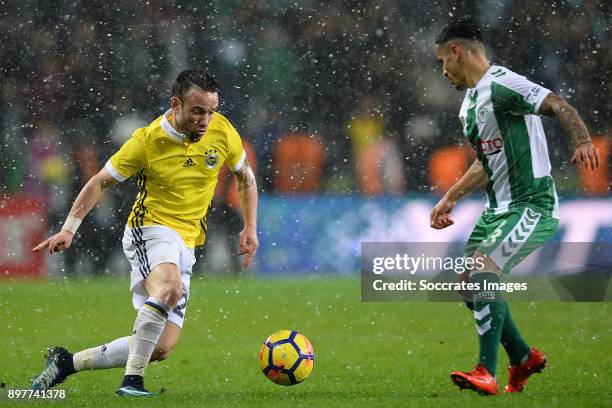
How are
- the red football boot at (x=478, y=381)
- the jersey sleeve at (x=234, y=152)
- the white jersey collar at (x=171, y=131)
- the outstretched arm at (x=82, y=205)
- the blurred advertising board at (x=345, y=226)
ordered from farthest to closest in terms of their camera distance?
1. the blurred advertising board at (x=345, y=226)
2. the jersey sleeve at (x=234, y=152)
3. the white jersey collar at (x=171, y=131)
4. the outstretched arm at (x=82, y=205)
5. the red football boot at (x=478, y=381)

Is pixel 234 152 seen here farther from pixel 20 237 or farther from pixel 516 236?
pixel 20 237

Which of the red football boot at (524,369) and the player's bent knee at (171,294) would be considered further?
the red football boot at (524,369)

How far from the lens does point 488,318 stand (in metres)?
5.29

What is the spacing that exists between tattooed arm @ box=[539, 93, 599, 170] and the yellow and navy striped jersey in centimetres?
184

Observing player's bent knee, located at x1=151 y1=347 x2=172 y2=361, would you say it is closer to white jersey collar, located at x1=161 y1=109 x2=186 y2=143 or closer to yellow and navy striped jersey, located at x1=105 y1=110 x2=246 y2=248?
yellow and navy striped jersey, located at x1=105 y1=110 x2=246 y2=248

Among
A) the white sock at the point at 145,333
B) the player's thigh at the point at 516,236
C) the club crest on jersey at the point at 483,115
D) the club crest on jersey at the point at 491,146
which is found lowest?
the white sock at the point at 145,333

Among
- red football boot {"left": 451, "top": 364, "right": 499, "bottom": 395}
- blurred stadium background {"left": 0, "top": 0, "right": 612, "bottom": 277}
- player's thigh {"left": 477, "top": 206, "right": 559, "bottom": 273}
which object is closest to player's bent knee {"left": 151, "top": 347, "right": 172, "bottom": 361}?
red football boot {"left": 451, "top": 364, "right": 499, "bottom": 395}

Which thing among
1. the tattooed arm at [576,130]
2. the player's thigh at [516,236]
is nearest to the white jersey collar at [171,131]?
the player's thigh at [516,236]

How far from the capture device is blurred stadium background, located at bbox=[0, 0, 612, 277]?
46.9 ft

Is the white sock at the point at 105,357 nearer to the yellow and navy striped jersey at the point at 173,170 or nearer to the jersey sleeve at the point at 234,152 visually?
the yellow and navy striped jersey at the point at 173,170

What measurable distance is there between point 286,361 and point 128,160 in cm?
135

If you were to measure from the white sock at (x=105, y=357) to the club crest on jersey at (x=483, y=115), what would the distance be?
85.9 inches

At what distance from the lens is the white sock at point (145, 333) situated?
535cm

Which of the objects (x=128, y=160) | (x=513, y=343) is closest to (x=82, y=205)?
(x=128, y=160)
